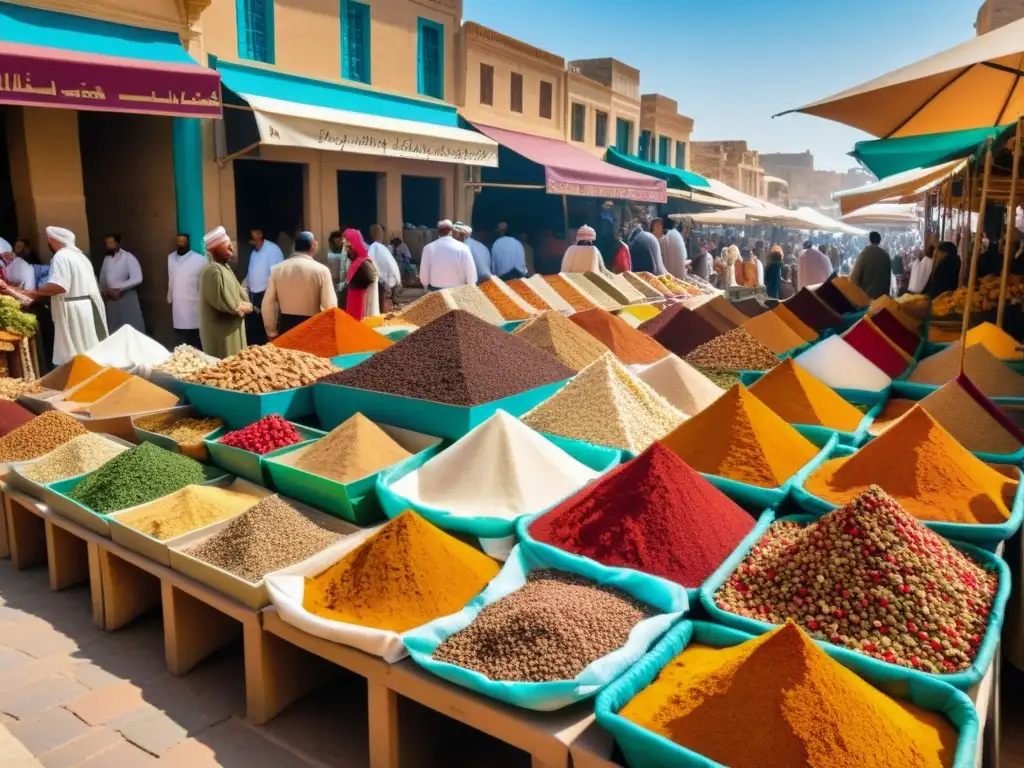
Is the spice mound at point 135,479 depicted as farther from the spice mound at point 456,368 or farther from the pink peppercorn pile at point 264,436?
the spice mound at point 456,368

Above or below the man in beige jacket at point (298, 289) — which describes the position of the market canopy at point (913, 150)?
above

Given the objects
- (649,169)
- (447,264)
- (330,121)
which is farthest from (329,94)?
(649,169)

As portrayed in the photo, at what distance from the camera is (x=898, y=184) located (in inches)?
332

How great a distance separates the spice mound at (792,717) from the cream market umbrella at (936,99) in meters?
1.82

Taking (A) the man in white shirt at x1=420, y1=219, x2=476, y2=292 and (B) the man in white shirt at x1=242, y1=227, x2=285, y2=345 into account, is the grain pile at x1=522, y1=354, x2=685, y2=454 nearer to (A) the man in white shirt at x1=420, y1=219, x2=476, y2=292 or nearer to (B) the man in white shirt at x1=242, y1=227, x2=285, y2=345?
(A) the man in white shirt at x1=420, y1=219, x2=476, y2=292

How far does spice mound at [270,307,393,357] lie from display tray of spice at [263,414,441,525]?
0.97 m

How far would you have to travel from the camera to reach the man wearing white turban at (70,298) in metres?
4.37

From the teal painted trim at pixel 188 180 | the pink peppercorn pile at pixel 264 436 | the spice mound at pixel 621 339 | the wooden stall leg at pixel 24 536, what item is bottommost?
the wooden stall leg at pixel 24 536

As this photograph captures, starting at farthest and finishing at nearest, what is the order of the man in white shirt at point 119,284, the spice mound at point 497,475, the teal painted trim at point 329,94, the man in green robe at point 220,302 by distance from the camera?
the teal painted trim at point 329,94 < the man in white shirt at point 119,284 < the man in green robe at point 220,302 < the spice mound at point 497,475

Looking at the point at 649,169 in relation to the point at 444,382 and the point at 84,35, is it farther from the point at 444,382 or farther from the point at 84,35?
the point at 444,382

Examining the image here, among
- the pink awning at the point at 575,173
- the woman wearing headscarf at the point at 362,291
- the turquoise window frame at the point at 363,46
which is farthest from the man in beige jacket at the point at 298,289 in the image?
the pink awning at the point at 575,173

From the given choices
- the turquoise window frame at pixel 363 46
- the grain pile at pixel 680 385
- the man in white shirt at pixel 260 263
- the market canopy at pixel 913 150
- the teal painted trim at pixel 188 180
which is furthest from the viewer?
the turquoise window frame at pixel 363 46

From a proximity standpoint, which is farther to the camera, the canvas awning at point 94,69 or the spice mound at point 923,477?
the canvas awning at point 94,69

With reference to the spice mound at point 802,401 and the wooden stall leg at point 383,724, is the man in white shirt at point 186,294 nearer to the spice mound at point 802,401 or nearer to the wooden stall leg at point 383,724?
the spice mound at point 802,401
